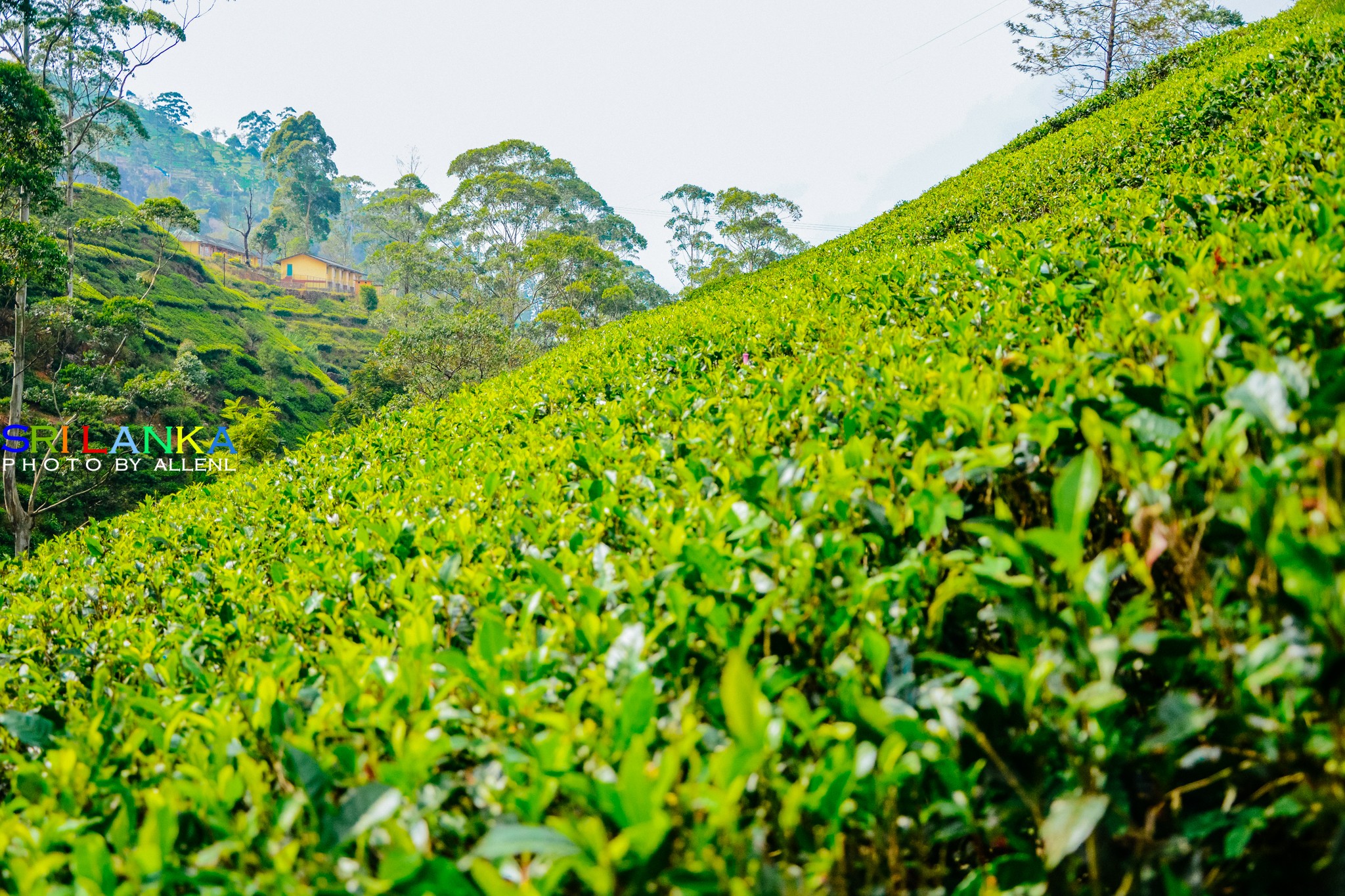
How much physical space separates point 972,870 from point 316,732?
3.63ft

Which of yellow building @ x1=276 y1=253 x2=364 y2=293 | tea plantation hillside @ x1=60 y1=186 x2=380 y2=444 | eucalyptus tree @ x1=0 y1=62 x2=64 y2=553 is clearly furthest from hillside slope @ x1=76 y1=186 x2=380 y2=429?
yellow building @ x1=276 y1=253 x2=364 y2=293

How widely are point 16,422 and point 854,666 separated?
79.0ft

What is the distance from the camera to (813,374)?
9.46 feet

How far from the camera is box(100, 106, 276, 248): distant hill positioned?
89125mm

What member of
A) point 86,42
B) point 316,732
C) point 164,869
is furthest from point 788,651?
point 86,42

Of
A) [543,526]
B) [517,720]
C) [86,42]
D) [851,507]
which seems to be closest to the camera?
[517,720]

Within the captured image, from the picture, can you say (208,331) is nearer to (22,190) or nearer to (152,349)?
(152,349)

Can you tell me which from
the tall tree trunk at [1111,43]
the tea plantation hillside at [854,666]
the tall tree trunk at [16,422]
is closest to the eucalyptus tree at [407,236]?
the tall tree trunk at [16,422]

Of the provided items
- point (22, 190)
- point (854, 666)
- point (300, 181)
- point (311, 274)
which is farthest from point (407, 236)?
point (854, 666)

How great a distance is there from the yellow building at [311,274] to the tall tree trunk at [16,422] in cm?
4593

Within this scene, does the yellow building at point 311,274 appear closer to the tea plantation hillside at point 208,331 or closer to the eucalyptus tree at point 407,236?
the eucalyptus tree at point 407,236

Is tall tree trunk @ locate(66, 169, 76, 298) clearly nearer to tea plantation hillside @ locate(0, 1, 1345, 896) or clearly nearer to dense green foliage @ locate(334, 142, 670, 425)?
dense green foliage @ locate(334, 142, 670, 425)

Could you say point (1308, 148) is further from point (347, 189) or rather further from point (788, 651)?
point (347, 189)

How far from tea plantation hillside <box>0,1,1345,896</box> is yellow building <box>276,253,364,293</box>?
67.9m
